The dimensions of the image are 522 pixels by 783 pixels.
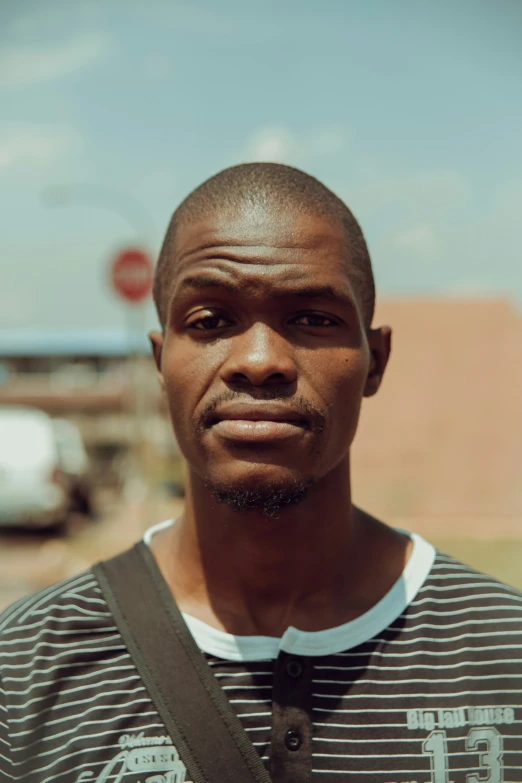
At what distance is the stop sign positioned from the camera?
8875 millimetres

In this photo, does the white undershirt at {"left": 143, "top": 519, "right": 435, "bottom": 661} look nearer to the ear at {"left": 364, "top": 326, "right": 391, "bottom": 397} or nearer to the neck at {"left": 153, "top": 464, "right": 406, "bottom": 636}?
the neck at {"left": 153, "top": 464, "right": 406, "bottom": 636}

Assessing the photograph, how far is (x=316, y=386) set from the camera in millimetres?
1942

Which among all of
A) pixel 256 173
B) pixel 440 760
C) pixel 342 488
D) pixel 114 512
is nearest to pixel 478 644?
pixel 440 760

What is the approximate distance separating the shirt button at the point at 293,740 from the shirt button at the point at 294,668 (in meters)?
0.13

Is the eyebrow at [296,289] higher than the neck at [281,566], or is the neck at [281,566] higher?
the eyebrow at [296,289]

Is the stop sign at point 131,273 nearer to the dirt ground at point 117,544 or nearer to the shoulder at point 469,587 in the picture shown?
the dirt ground at point 117,544

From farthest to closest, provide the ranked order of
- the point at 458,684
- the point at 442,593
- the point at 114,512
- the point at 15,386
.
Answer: the point at 15,386, the point at 114,512, the point at 442,593, the point at 458,684

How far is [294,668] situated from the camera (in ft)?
6.26

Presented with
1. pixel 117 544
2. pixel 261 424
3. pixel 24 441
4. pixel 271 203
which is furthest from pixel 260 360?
pixel 24 441

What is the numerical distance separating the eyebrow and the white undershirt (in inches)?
30.6

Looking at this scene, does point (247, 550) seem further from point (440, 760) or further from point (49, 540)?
point (49, 540)

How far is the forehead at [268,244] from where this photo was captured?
77.7 inches

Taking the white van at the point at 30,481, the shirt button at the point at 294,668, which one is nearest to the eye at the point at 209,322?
the shirt button at the point at 294,668

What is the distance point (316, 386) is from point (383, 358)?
1.52 ft
